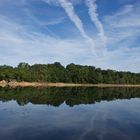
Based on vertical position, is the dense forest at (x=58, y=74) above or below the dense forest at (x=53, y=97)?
above

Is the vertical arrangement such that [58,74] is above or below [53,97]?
above

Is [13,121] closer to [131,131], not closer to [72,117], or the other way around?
[72,117]

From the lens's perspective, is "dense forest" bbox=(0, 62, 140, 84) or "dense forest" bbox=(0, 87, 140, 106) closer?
"dense forest" bbox=(0, 87, 140, 106)

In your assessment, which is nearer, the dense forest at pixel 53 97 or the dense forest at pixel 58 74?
the dense forest at pixel 53 97

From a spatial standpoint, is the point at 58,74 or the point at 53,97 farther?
the point at 58,74

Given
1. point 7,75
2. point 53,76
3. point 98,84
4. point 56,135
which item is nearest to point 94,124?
point 56,135

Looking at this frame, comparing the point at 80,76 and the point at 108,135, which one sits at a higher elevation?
the point at 80,76

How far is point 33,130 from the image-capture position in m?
27.0

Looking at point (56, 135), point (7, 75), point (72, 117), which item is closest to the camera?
point (56, 135)

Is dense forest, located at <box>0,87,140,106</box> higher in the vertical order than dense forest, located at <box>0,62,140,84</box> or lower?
lower

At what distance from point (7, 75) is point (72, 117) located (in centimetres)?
11607

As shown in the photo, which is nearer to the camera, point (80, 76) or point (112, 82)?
point (80, 76)

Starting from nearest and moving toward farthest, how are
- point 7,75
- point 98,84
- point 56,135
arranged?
1. point 56,135
2. point 7,75
3. point 98,84

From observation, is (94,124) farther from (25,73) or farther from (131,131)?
(25,73)
